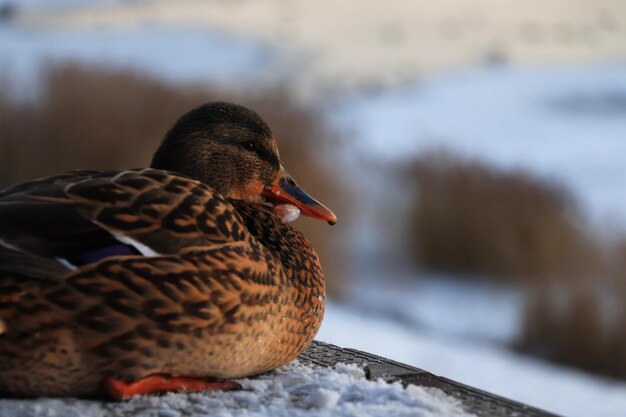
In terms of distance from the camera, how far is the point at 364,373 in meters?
2.48

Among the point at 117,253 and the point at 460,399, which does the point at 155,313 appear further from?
the point at 460,399

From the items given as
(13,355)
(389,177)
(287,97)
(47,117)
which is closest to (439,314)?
(389,177)

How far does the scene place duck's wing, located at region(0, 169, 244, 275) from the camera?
2.01m

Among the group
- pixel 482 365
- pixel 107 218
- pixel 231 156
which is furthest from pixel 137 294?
pixel 482 365

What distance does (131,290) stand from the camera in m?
2.04

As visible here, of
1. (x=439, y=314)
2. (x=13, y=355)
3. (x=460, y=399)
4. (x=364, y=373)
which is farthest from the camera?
(x=439, y=314)

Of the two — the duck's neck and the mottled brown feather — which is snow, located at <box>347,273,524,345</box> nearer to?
the duck's neck

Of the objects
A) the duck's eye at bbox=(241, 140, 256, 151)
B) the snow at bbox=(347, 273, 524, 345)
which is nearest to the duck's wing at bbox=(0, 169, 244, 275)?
the duck's eye at bbox=(241, 140, 256, 151)

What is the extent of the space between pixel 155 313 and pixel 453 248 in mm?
8715

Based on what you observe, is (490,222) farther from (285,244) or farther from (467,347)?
(285,244)

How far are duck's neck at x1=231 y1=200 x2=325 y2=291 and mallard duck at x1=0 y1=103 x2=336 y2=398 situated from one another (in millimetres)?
70

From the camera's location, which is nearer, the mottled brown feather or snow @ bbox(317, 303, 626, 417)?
the mottled brown feather

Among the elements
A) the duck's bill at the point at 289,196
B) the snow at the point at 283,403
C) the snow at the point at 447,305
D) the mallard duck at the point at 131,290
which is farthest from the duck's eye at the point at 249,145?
the snow at the point at 447,305

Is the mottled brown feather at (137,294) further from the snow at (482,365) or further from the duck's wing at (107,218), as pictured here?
the snow at (482,365)
